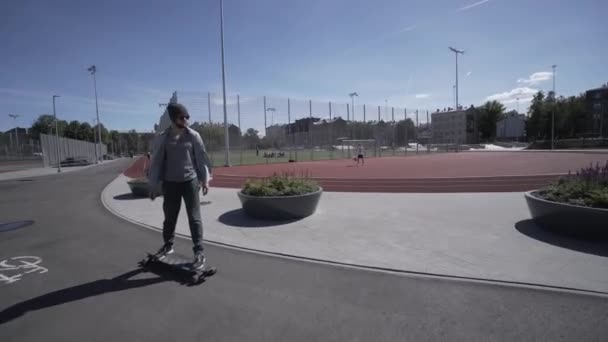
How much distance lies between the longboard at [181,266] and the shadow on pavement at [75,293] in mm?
201

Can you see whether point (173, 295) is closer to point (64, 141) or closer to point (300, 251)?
point (300, 251)

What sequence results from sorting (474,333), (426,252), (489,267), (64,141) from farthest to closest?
(64,141), (426,252), (489,267), (474,333)

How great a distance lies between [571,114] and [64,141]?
95.6 metres

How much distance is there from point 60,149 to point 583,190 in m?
47.2

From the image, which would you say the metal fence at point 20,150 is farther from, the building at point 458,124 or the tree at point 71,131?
the building at point 458,124

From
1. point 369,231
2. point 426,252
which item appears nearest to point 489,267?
point 426,252

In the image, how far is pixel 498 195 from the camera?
889cm

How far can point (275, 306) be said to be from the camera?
297cm

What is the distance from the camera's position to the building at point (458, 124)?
265 ft

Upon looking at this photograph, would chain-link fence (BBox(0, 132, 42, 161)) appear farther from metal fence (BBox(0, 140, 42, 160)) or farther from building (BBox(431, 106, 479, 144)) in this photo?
building (BBox(431, 106, 479, 144))

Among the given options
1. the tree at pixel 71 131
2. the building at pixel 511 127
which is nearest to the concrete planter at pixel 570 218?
the tree at pixel 71 131

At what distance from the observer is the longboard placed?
11.7 ft

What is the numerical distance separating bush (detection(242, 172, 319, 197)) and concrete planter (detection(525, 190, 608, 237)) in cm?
424

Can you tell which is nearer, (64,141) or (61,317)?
(61,317)
